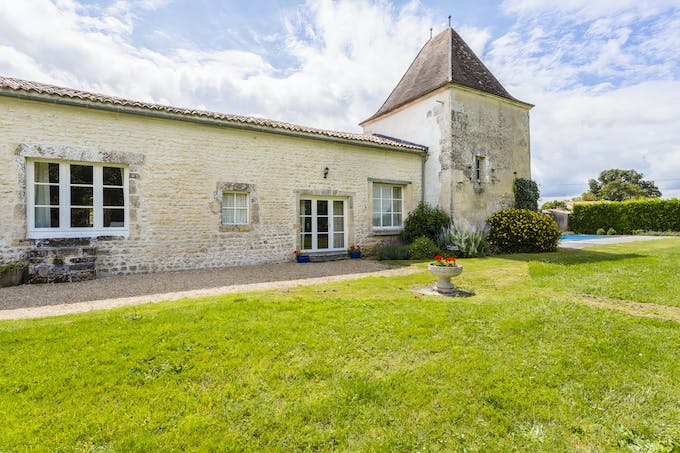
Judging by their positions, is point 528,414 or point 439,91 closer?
point 528,414

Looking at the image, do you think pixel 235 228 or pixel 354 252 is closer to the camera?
pixel 235 228

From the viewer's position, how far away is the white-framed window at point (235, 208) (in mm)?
8422

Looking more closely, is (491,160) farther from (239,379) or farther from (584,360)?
(239,379)

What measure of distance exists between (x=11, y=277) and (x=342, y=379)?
268 inches

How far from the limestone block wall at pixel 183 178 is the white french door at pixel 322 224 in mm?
304

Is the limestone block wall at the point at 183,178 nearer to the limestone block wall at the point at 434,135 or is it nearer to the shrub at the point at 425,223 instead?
the shrub at the point at 425,223

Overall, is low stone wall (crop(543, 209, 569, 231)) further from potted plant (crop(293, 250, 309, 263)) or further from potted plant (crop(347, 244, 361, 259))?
potted plant (crop(293, 250, 309, 263))

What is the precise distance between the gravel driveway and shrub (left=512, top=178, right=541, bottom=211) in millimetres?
7554

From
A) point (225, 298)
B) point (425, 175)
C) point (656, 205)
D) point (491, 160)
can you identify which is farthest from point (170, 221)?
point (656, 205)

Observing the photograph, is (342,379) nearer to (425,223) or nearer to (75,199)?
(75,199)

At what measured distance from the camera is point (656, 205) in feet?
60.6

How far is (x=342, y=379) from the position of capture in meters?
2.77

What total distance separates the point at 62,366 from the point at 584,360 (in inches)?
190

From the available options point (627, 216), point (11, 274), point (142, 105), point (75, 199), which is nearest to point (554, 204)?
point (627, 216)
